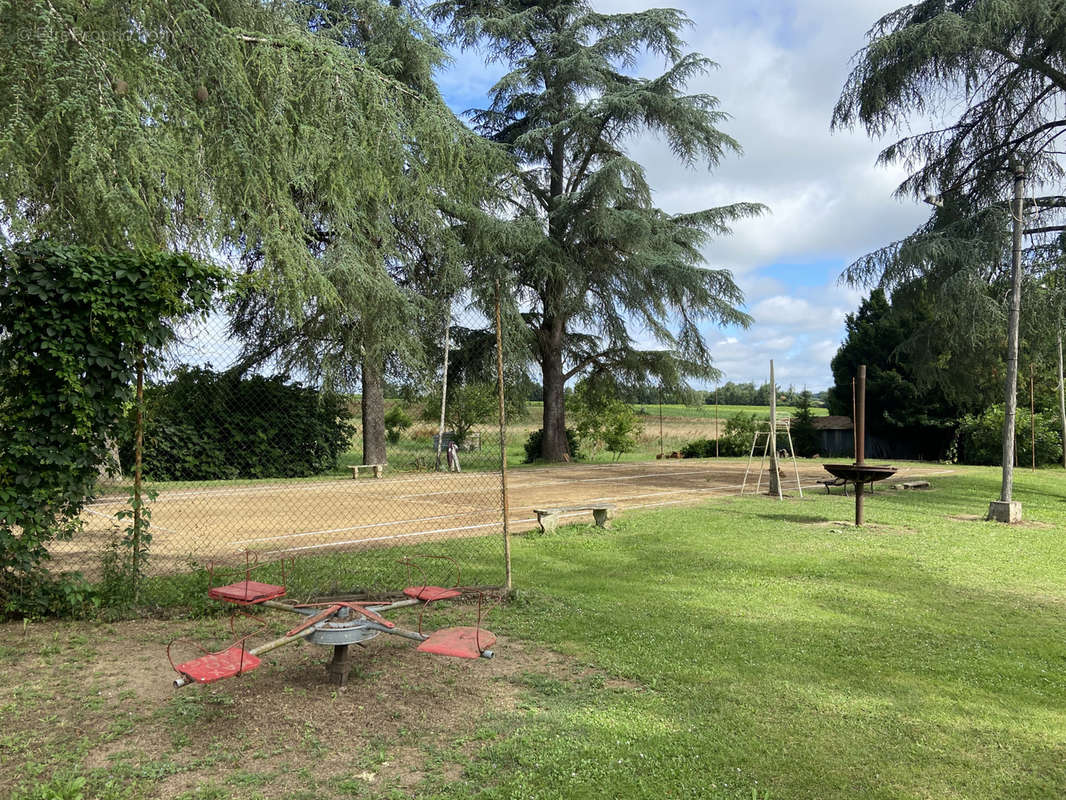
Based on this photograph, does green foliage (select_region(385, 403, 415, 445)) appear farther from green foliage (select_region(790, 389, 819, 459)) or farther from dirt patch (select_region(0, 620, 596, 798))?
dirt patch (select_region(0, 620, 596, 798))

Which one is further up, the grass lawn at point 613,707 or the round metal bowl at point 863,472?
the round metal bowl at point 863,472

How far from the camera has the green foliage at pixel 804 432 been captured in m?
31.7

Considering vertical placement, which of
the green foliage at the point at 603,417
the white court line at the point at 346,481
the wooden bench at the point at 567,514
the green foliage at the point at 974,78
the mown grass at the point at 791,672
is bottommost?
the white court line at the point at 346,481

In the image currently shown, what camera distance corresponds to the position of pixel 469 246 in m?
21.5

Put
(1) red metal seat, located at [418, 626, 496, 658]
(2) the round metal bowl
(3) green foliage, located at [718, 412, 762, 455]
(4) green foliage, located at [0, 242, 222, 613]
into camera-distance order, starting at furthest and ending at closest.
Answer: (3) green foliage, located at [718, 412, 762, 455] < (2) the round metal bowl < (4) green foliage, located at [0, 242, 222, 613] < (1) red metal seat, located at [418, 626, 496, 658]

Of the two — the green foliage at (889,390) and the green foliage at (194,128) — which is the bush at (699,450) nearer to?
the green foliage at (889,390)

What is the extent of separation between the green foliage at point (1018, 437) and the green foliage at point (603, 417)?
1334 centimetres

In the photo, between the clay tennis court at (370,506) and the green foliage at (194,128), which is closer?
the green foliage at (194,128)

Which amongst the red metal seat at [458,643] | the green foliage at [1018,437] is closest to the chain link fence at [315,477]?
the red metal seat at [458,643]

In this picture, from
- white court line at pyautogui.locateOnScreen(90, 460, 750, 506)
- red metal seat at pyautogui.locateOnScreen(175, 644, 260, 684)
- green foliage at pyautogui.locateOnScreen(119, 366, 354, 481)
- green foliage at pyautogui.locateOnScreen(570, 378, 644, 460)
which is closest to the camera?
red metal seat at pyautogui.locateOnScreen(175, 644, 260, 684)

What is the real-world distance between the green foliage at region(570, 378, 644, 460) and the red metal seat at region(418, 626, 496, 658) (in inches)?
851

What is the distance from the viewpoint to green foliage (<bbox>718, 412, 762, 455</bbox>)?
98.7 ft

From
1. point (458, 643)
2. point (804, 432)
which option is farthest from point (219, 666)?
point (804, 432)

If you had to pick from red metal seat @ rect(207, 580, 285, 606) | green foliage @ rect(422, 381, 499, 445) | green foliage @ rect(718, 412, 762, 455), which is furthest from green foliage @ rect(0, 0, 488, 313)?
green foliage @ rect(718, 412, 762, 455)
